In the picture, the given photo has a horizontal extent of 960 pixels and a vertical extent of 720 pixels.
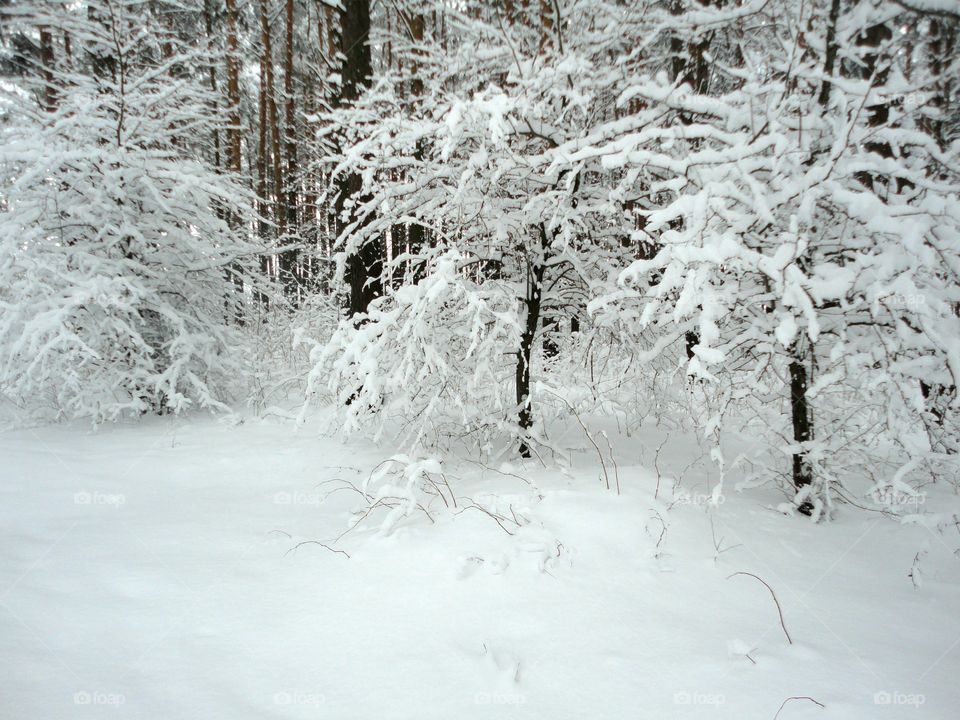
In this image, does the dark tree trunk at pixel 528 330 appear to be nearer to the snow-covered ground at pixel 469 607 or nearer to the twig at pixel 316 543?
the snow-covered ground at pixel 469 607

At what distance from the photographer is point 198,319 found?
258 inches

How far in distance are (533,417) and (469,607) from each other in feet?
8.30

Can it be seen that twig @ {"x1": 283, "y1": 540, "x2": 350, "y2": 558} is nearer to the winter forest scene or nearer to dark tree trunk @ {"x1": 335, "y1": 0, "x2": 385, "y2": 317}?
the winter forest scene

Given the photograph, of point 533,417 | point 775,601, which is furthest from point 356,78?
point 775,601

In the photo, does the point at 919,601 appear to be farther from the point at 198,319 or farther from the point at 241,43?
the point at 241,43

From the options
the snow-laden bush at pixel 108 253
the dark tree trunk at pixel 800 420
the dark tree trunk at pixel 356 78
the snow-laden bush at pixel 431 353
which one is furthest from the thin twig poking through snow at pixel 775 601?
the snow-laden bush at pixel 108 253

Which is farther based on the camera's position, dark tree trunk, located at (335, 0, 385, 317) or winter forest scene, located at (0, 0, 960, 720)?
dark tree trunk, located at (335, 0, 385, 317)

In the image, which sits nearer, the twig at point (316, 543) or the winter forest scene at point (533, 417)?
the winter forest scene at point (533, 417)

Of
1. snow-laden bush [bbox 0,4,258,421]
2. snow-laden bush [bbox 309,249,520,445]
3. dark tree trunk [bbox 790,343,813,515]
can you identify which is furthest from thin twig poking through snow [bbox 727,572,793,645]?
snow-laden bush [bbox 0,4,258,421]

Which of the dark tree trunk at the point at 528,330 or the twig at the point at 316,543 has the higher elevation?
the dark tree trunk at the point at 528,330

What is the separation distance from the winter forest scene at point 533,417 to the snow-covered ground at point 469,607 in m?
0.02

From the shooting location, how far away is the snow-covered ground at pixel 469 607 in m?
1.82

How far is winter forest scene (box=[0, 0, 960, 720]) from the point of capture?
200 cm

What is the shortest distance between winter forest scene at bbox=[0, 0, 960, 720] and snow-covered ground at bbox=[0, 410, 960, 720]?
2 cm
